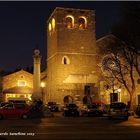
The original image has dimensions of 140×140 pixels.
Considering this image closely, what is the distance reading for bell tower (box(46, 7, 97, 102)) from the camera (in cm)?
7225

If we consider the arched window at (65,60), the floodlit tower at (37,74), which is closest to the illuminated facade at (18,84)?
the floodlit tower at (37,74)

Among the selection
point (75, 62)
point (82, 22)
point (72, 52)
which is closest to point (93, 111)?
point (75, 62)

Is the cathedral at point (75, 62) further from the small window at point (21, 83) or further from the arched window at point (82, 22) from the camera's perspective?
the small window at point (21, 83)

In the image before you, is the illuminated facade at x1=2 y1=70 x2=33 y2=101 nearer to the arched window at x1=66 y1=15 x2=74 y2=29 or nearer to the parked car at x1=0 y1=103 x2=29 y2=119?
the arched window at x1=66 y1=15 x2=74 y2=29

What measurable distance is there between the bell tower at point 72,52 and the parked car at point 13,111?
2916 centimetres

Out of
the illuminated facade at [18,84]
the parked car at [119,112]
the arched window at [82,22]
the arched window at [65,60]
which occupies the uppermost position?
Result: the arched window at [82,22]

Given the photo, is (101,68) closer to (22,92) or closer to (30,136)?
(22,92)

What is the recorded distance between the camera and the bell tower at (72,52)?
72.2 metres

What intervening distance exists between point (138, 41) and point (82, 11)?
28.3 m

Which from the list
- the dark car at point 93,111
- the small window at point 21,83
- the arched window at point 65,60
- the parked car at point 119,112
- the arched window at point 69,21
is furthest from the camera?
the small window at point 21,83

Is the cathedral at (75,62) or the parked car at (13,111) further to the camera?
the cathedral at (75,62)

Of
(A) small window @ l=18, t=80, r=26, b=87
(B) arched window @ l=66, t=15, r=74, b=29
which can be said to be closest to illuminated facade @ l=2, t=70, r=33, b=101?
(A) small window @ l=18, t=80, r=26, b=87

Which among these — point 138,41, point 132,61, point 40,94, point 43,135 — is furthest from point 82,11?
point 43,135

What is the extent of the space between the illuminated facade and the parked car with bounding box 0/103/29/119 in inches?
1536
